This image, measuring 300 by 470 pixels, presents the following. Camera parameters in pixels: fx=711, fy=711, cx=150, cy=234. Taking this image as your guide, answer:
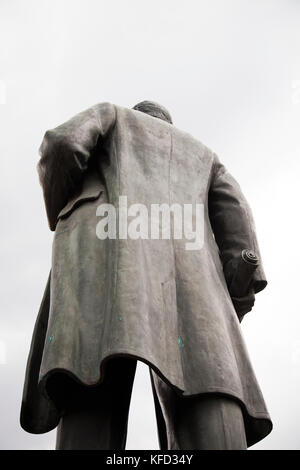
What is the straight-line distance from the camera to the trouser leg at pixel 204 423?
5016 mm

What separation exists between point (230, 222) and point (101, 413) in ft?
8.16

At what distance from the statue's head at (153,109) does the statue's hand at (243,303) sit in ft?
7.35

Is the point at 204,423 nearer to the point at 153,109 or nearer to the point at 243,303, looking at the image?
the point at 243,303

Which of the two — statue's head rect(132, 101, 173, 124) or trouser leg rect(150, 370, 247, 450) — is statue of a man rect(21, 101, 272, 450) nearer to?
trouser leg rect(150, 370, 247, 450)

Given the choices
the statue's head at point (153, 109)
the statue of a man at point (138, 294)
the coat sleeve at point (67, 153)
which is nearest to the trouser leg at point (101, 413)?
the statue of a man at point (138, 294)

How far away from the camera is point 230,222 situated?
689 cm

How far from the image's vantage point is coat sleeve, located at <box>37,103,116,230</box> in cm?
614

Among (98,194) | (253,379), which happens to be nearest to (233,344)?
(253,379)

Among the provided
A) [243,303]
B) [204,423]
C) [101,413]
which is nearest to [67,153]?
[243,303]

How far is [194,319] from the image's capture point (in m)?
5.56

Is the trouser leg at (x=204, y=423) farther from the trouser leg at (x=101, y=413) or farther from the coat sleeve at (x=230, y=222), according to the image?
the coat sleeve at (x=230, y=222)

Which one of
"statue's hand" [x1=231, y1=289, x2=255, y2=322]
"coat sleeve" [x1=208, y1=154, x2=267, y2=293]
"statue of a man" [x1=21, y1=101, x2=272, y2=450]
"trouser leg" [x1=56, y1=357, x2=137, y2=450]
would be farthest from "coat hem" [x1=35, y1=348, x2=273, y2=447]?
"coat sleeve" [x1=208, y1=154, x2=267, y2=293]

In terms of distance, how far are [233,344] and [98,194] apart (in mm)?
1720
